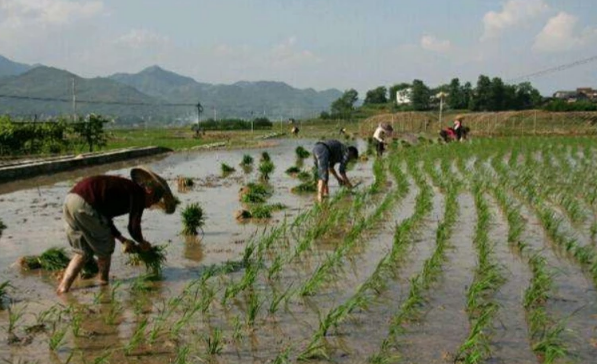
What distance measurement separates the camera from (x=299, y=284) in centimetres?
501

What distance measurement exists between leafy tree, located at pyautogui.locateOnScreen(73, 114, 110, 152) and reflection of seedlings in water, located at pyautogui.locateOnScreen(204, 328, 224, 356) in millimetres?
17913

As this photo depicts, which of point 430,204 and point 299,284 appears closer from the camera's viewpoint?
point 299,284

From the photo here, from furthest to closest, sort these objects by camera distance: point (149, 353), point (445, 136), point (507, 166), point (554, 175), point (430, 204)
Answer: point (445, 136) < point (507, 166) < point (554, 175) < point (430, 204) < point (149, 353)

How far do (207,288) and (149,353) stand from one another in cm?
126

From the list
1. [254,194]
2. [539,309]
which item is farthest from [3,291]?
[254,194]

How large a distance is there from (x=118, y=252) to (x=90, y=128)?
601 inches

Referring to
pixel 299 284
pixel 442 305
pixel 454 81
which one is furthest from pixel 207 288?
pixel 454 81

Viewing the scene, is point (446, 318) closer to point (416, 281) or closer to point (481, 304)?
point (481, 304)

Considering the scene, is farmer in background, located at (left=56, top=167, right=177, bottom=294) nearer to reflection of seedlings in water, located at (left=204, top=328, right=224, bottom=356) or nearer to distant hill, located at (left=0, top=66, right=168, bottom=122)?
reflection of seedlings in water, located at (left=204, top=328, right=224, bottom=356)

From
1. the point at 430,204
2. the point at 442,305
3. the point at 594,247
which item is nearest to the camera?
the point at 442,305

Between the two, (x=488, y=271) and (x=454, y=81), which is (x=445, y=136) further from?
(x=454, y=81)

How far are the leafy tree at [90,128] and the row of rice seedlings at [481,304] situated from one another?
16.3 meters

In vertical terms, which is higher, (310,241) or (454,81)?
(454,81)

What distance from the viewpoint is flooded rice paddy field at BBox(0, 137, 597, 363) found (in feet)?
11.7
